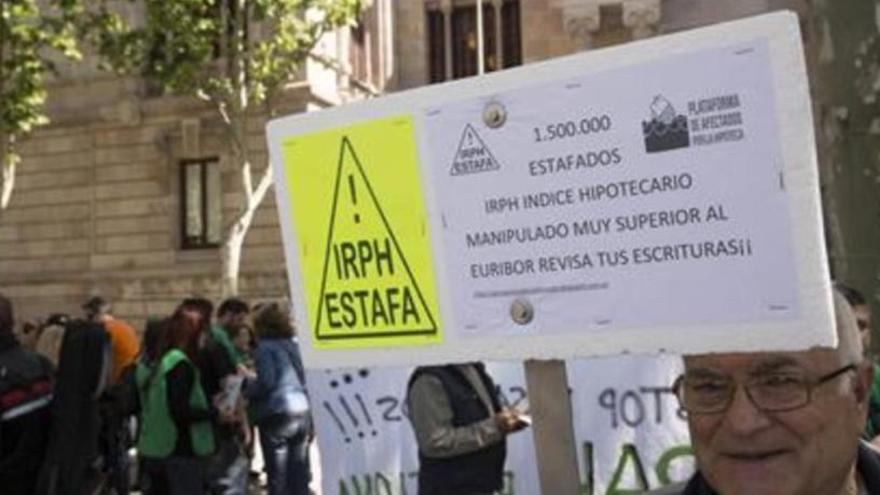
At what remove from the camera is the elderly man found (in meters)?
1.92

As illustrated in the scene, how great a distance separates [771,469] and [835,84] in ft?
6.74

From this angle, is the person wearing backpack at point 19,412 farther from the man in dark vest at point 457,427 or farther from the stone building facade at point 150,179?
the stone building facade at point 150,179

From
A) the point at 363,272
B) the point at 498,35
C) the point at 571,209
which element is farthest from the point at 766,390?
the point at 498,35

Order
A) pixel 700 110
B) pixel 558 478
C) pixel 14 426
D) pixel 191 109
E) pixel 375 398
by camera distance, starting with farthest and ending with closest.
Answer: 1. pixel 191 109
2. pixel 14 426
3. pixel 375 398
4. pixel 558 478
5. pixel 700 110

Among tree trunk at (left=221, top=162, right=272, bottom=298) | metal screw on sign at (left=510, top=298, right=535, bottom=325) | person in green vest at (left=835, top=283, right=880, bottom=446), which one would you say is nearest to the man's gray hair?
metal screw on sign at (left=510, top=298, right=535, bottom=325)

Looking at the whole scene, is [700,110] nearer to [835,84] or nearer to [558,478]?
[558,478]

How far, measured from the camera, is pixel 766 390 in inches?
76.1

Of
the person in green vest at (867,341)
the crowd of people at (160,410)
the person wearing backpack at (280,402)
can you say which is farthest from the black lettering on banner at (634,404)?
the person wearing backpack at (280,402)

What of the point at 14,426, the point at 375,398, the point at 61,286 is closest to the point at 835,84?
→ the point at 375,398

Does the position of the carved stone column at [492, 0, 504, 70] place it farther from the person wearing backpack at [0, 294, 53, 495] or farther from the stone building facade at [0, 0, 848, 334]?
the person wearing backpack at [0, 294, 53, 495]

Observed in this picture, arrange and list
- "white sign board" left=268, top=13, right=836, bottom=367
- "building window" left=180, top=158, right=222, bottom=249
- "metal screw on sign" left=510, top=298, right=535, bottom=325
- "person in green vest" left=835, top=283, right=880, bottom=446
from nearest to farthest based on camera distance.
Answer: "white sign board" left=268, top=13, right=836, bottom=367 < "metal screw on sign" left=510, top=298, right=535, bottom=325 < "person in green vest" left=835, top=283, right=880, bottom=446 < "building window" left=180, top=158, right=222, bottom=249

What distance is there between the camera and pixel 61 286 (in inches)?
1039

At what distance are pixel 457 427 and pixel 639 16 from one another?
17.8 meters

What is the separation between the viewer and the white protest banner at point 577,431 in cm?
473
